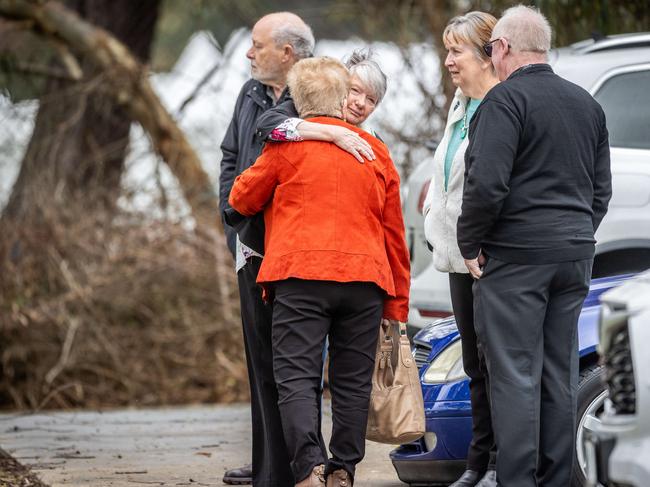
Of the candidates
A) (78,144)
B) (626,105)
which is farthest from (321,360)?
(78,144)

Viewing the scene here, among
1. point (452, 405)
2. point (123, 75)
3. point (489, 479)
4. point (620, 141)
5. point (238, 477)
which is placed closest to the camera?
point (489, 479)

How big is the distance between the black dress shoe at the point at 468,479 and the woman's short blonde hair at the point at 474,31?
1772 mm

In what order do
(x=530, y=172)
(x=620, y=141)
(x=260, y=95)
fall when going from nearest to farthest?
(x=530, y=172) → (x=260, y=95) → (x=620, y=141)

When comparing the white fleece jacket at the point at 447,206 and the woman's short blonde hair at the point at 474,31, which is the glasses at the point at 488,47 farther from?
the white fleece jacket at the point at 447,206

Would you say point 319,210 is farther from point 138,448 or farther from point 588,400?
point 138,448

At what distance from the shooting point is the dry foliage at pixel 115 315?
38.8ft

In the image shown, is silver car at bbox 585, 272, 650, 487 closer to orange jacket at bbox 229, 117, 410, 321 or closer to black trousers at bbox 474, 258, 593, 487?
black trousers at bbox 474, 258, 593, 487

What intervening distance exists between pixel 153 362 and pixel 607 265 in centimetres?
643

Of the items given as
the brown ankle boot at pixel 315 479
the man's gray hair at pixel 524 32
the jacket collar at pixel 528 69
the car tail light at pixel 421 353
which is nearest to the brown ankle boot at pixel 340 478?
the brown ankle boot at pixel 315 479

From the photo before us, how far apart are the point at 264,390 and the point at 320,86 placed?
4.56 feet

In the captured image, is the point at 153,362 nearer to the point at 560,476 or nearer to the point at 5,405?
the point at 5,405

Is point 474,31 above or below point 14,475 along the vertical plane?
above

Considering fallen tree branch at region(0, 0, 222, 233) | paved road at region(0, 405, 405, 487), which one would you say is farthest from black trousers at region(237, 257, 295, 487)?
fallen tree branch at region(0, 0, 222, 233)

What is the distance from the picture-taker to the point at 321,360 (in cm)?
509
